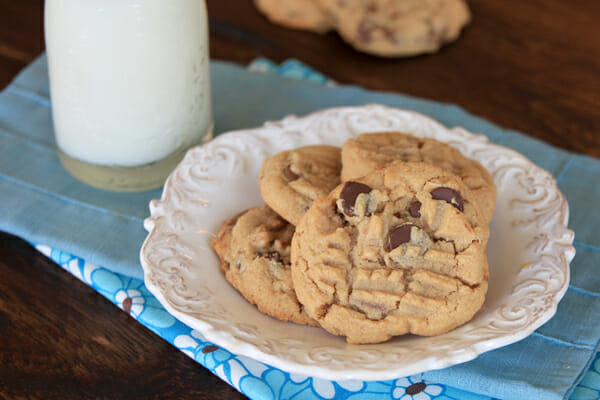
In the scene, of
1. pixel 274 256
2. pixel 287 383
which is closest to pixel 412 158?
pixel 274 256

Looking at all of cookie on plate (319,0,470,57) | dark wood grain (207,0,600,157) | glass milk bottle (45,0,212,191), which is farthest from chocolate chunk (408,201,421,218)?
cookie on plate (319,0,470,57)

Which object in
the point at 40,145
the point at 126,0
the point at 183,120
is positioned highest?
the point at 126,0

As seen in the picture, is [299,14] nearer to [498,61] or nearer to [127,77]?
[498,61]

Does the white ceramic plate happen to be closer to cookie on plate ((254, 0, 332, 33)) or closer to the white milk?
the white milk

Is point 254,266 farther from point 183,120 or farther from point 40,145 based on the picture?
point 40,145

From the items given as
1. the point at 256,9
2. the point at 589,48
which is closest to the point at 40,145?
the point at 256,9
